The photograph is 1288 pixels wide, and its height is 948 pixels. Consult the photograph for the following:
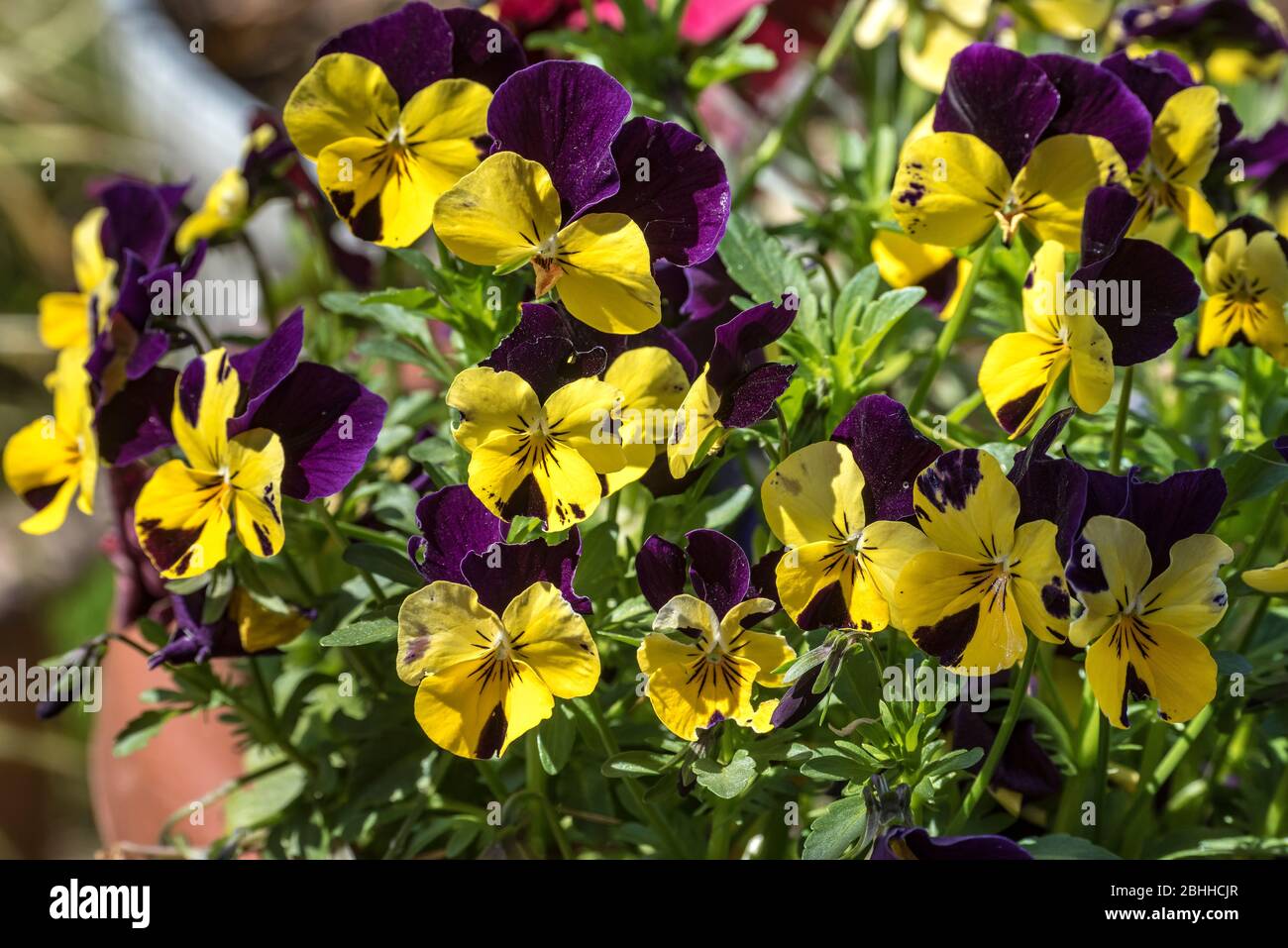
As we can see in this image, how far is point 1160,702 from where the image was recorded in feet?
1.61

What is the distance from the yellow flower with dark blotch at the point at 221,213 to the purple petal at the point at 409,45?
23cm

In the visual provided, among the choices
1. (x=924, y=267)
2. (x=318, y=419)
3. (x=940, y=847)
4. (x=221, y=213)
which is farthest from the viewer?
(x=221, y=213)

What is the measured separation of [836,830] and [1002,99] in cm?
32

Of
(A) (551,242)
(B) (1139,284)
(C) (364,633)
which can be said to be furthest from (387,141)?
(B) (1139,284)

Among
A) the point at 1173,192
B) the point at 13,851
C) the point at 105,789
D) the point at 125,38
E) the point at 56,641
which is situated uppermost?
the point at 1173,192

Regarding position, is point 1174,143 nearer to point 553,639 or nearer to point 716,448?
point 716,448

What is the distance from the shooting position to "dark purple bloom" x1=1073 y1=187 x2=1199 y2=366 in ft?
1.64

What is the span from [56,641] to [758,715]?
1.37m

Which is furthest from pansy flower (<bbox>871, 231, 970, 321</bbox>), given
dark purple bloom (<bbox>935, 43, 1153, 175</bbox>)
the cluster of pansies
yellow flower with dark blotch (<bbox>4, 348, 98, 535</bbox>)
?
yellow flower with dark blotch (<bbox>4, 348, 98, 535</bbox>)

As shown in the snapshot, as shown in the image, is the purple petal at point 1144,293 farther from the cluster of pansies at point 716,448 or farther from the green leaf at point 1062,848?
the green leaf at point 1062,848

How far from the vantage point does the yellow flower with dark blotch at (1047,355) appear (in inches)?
19.1

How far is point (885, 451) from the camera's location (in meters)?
0.51
